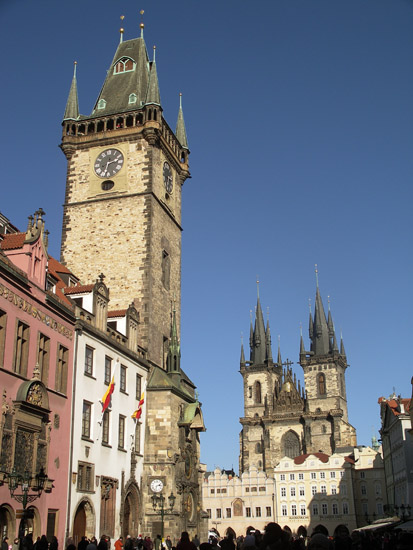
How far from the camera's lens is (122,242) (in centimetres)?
3578

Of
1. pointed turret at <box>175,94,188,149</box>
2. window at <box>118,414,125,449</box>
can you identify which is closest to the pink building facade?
window at <box>118,414,125,449</box>

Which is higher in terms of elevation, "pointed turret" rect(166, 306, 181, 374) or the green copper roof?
the green copper roof

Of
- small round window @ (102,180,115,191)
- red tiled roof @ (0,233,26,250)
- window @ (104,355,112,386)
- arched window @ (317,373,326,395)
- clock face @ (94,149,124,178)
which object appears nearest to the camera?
red tiled roof @ (0,233,26,250)

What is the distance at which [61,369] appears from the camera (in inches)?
967

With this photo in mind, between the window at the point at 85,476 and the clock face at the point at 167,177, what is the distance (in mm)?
18736

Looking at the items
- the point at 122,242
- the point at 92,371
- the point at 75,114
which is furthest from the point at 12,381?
the point at 75,114

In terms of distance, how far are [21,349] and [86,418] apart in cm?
542

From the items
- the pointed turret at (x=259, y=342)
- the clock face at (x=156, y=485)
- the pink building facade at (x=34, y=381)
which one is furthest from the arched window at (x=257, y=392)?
the pink building facade at (x=34, y=381)

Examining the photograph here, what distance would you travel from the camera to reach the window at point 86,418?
25669mm

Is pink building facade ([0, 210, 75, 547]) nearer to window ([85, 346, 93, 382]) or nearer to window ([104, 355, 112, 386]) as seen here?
window ([85, 346, 93, 382])

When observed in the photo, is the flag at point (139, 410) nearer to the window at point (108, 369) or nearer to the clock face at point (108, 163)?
the window at point (108, 369)

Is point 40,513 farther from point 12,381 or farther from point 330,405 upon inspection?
point 330,405

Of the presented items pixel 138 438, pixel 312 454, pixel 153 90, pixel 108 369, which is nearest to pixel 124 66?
pixel 153 90

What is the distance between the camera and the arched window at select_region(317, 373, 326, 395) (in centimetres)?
10425
